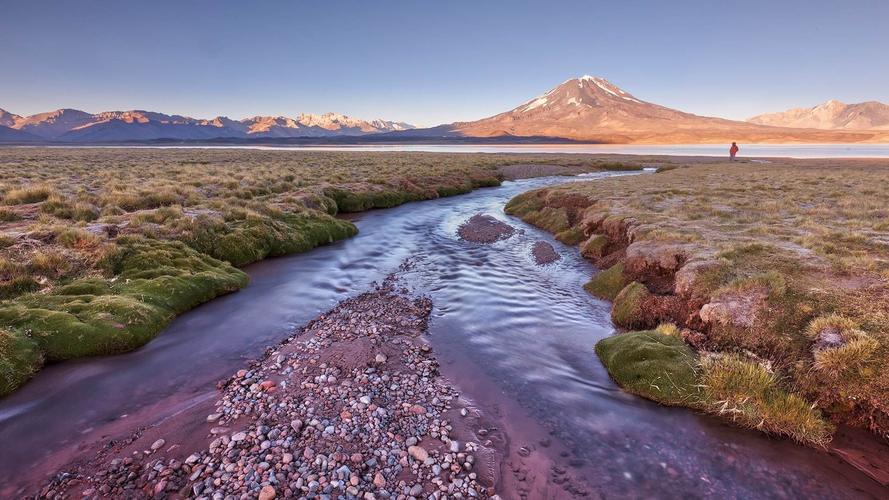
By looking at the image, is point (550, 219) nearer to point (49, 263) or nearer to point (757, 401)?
point (757, 401)

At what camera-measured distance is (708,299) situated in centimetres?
→ 1219

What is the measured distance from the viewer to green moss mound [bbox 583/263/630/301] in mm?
15828

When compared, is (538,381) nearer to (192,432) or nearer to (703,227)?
(192,432)

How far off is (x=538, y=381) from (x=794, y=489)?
15.9ft

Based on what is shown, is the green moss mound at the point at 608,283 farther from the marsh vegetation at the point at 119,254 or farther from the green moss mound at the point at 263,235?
the green moss mound at the point at 263,235

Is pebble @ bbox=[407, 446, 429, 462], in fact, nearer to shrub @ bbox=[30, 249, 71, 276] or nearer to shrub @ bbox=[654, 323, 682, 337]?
shrub @ bbox=[654, 323, 682, 337]

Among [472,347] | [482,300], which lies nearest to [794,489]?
[472,347]

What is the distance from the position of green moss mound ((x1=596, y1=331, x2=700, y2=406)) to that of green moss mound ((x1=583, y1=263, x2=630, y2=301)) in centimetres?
468

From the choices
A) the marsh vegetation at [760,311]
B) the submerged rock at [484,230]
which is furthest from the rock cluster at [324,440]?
the submerged rock at [484,230]

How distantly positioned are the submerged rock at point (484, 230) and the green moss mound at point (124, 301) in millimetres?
14017

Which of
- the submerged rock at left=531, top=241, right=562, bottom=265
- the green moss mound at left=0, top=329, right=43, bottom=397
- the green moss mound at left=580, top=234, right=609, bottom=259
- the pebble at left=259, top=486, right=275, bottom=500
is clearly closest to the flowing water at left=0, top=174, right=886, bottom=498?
the green moss mound at left=0, top=329, right=43, bottom=397

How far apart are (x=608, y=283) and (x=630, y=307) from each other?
2.92m

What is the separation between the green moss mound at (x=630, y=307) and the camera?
13.1 metres

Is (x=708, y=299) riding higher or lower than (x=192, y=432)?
higher
